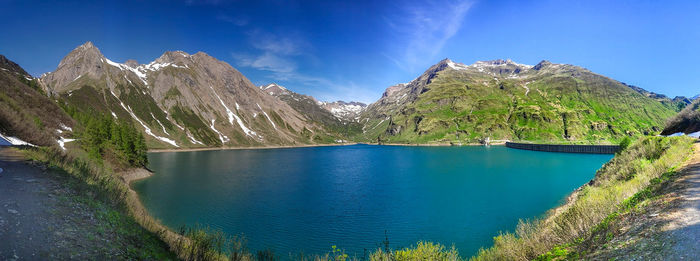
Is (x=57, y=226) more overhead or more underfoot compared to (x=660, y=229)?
more underfoot

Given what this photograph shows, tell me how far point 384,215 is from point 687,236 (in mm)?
33685

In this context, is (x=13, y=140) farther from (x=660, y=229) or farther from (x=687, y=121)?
(x=687, y=121)

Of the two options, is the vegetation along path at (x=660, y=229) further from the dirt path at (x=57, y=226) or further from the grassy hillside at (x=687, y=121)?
the grassy hillside at (x=687, y=121)

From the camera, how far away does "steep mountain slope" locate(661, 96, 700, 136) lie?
41.9m

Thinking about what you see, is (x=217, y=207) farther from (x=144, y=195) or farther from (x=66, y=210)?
(x=66, y=210)

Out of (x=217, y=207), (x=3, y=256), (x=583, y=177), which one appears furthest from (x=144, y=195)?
(x=583, y=177)

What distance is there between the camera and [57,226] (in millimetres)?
11336

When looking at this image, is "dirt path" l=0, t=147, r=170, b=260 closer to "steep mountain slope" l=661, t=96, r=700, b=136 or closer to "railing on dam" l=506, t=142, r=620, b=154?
"steep mountain slope" l=661, t=96, r=700, b=136

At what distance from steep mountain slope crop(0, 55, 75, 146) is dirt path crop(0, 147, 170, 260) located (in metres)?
27.3

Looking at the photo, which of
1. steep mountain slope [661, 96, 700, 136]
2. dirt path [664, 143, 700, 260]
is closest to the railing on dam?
steep mountain slope [661, 96, 700, 136]

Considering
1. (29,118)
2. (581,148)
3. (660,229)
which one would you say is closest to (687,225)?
(660,229)

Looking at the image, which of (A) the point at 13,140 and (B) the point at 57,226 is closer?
(B) the point at 57,226

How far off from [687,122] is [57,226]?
72.3m

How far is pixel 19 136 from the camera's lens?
36.0 m
